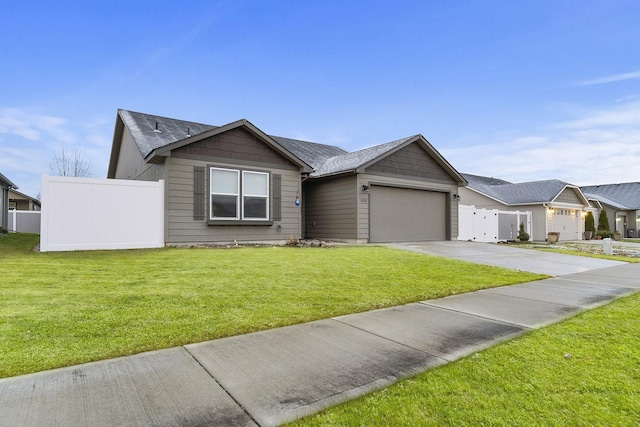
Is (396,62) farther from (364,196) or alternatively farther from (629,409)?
(629,409)

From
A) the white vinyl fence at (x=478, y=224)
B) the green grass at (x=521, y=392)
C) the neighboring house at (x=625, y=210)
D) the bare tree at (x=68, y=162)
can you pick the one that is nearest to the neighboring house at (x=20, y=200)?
the bare tree at (x=68, y=162)

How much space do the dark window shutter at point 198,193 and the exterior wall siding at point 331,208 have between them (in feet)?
18.2

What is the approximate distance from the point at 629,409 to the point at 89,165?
3371 centimetres

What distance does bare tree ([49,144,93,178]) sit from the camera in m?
26.6

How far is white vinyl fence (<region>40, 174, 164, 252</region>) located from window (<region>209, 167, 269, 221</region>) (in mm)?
1593

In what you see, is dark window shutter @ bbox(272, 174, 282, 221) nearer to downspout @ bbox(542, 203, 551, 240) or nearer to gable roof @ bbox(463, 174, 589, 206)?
gable roof @ bbox(463, 174, 589, 206)

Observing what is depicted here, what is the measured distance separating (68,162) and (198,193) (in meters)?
23.0

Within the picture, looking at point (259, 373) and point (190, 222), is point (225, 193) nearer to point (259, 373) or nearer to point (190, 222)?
point (190, 222)

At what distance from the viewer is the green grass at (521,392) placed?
1.88 metres

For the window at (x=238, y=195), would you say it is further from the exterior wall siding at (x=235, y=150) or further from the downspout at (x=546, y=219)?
the downspout at (x=546, y=219)

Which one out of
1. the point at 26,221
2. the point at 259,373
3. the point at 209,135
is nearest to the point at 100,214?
the point at 209,135

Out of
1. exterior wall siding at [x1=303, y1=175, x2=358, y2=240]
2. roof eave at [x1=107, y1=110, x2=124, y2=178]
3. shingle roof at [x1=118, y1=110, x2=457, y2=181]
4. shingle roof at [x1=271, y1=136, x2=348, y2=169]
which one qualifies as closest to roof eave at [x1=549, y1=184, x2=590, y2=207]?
shingle roof at [x1=118, y1=110, x2=457, y2=181]

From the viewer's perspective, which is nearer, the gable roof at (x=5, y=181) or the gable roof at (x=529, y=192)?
the gable roof at (x=5, y=181)

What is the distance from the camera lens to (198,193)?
422 inches
